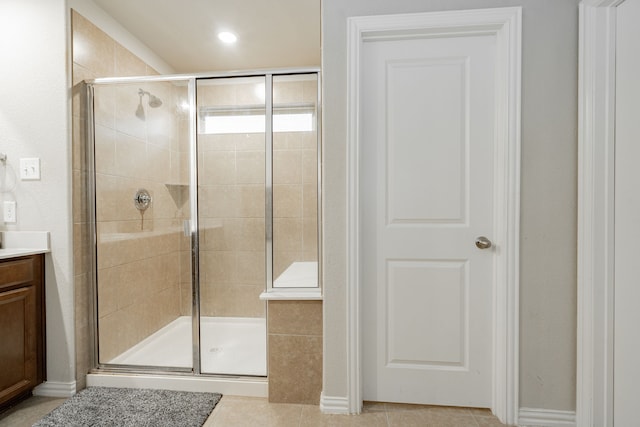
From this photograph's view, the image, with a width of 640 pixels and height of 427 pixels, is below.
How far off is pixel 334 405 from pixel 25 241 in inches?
77.2

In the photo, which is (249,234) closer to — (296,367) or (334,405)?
(296,367)

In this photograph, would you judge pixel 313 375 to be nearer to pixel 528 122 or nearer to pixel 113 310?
pixel 113 310

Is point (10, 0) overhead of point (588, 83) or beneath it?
overhead

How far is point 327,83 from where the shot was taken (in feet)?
5.59

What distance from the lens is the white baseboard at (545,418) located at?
1610 mm

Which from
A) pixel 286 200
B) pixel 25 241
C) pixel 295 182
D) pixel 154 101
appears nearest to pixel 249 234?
pixel 286 200

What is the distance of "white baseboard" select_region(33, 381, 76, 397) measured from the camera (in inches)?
74.0

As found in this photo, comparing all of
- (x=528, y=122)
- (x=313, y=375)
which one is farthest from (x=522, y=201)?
(x=313, y=375)

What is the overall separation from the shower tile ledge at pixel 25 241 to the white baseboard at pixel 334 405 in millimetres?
1771

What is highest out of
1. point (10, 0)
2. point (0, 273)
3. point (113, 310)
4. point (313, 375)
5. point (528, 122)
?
point (10, 0)

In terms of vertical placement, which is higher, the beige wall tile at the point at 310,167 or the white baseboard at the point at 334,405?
the beige wall tile at the point at 310,167

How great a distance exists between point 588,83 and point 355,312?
155 cm

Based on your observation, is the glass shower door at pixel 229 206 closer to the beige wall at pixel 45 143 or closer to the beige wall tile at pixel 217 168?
the beige wall tile at pixel 217 168

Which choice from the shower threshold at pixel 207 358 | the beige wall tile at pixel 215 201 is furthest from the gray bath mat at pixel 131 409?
the beige wall tile at pixel 215 201
